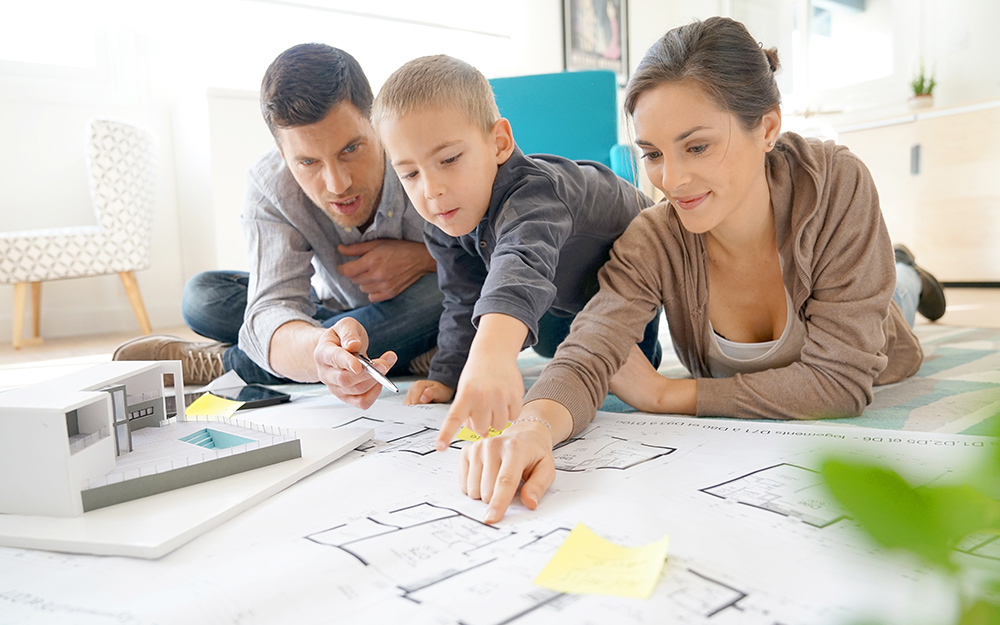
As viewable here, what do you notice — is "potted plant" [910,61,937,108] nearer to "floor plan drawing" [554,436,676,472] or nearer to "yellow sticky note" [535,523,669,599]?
"floor plan drawing" [554,436,676,472]

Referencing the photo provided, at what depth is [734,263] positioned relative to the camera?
38.4 inches

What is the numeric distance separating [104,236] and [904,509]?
2702 mm

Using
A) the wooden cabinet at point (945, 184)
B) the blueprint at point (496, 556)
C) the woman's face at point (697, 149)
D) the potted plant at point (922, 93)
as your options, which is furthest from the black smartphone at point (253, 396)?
the potted plant at point (922, 93)

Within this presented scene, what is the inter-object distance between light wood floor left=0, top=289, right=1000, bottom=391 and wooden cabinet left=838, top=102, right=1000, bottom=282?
A: 23 cm

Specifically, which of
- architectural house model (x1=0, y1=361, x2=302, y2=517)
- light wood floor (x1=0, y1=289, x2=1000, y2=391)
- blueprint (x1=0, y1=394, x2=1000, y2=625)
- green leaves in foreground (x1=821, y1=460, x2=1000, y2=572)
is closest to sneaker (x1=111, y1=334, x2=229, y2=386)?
light wood floor (x1=0, y1=289, x2=1000, y2=391)

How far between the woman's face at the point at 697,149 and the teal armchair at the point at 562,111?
3.25 ft

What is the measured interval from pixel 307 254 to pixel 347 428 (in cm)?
44

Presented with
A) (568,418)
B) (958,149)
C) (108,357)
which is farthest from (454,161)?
(958,149)

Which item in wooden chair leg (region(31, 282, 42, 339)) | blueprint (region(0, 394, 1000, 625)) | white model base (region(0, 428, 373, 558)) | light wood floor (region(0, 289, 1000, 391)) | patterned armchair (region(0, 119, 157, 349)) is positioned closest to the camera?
blueprint (region(0, 394, 1000, 625))

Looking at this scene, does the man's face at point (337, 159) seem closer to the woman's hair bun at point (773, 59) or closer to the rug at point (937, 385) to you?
the rug at point (937, 385)

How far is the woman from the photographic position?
82 cm

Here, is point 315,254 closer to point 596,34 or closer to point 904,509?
point 904,509

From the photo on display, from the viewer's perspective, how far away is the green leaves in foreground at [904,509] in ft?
0.34

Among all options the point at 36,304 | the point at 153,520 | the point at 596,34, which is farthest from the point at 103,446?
the point at 596,34
